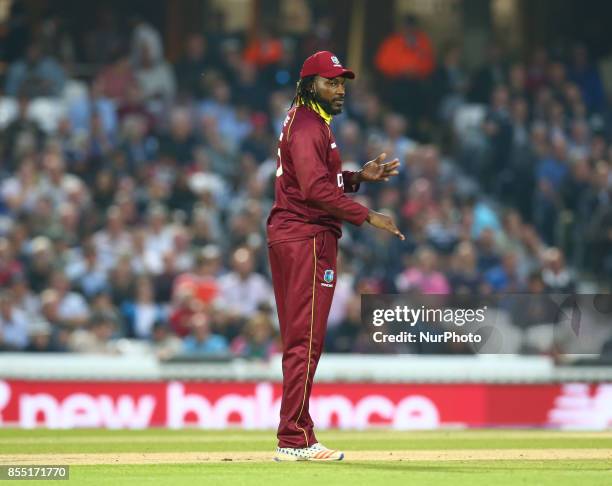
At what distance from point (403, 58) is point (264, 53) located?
1772mm

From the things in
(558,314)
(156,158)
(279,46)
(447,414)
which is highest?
→ (279,46)

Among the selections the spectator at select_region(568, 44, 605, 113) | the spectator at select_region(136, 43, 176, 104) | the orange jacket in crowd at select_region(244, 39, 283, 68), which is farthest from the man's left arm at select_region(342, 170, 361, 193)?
the spectator at select_region(568, 44, 605, 113)

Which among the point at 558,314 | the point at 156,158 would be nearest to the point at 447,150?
the point at 156,158

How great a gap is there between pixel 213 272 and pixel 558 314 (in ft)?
13.0

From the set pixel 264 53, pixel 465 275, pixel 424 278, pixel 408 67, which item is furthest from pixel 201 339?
pixel 408 67

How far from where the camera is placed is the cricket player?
312 inches

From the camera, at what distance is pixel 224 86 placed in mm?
17547

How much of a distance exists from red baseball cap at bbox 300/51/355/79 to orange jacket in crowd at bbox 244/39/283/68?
33.1 ft

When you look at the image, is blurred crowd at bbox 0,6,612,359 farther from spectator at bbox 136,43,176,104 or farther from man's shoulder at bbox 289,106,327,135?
man's shoulder at bbox 289,106,327,135

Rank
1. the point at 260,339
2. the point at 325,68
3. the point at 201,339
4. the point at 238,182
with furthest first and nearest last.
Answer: the point at 238,182
the point at 201,339
the point at 260,339
the point at 325,68

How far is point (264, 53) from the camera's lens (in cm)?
1852

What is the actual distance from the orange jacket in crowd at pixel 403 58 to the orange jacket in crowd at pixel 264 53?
4.44ft

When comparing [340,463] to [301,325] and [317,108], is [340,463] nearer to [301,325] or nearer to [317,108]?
[301,325]

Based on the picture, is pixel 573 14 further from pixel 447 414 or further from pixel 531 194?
pixel 447 414
